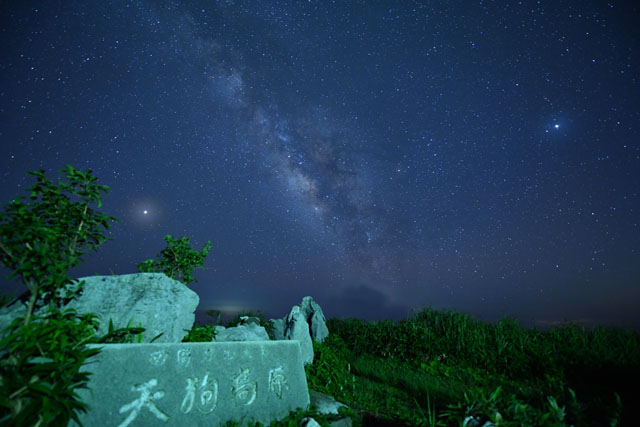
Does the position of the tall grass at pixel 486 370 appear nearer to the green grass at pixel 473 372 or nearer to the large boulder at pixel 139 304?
the green grass at pixel 473 372

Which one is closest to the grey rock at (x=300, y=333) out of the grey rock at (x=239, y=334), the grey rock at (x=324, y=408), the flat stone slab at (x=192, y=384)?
the grey rock at (x=239, y=334)

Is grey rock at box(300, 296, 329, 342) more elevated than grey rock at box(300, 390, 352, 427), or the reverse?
grey rock at box(300, 296, 329, 342)

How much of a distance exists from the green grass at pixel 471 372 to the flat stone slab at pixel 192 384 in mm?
407

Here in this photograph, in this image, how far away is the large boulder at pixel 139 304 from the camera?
4373 mm

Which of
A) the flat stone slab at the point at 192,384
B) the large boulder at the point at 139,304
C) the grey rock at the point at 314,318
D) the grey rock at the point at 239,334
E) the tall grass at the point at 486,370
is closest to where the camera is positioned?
the flat stone slab at the point at 192,384

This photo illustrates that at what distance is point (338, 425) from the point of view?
4.06m

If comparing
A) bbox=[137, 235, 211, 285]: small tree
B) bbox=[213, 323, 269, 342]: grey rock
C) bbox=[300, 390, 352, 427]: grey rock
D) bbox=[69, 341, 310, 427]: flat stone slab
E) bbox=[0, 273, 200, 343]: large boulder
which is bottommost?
bbox=[300, 390, 352, 427]: grey rock

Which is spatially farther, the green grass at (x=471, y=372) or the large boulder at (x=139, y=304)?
the large boulder at (x=139, y=304)

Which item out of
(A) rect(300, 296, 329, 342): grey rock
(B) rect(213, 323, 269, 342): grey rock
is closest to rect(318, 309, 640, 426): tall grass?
(A) rect(300, 296, 329, 342): grey rock

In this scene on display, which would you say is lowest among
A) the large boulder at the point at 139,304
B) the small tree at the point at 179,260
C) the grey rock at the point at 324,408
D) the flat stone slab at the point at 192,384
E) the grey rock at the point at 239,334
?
the grey rock at the point at 324,408

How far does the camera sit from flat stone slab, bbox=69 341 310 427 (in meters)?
3.26

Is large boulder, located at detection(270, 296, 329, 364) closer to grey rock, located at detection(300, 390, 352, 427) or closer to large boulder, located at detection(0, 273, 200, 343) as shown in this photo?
grey rock, located at detection(300, 390, 352, 427)

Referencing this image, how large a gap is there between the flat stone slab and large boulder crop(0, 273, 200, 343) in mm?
1134

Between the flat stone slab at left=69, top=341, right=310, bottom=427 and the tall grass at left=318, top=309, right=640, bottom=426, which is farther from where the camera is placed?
the tall grass at left=318, top=309, right=640, bottom=426
